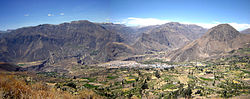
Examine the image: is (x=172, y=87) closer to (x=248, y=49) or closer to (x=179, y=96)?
(x=179, y=96)

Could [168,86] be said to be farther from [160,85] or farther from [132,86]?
[132,86]

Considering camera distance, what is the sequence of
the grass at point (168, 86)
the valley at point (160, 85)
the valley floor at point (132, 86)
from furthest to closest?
the grass at point (168, 86) < the valley at point (160, 85) < the valley floor at point (132, 86)

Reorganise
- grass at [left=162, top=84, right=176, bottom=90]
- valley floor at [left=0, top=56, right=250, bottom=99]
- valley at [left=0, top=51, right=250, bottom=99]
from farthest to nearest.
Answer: grass at [left=162, top=84, right=176, bottom=90]
valley at [left=0, top=51, right=250, bottom=99]
valley floor at [left=0, top=56, right=250, bottom=99]

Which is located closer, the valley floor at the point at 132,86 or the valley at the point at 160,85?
the valley floor at the point at 132,86

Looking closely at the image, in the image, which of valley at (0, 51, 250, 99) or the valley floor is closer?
the valley floor

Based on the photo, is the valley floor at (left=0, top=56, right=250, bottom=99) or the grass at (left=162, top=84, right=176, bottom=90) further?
the grass at (left=162, top=84, right=176, bottom=90)

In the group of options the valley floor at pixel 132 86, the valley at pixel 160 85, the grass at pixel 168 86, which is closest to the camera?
the valley floor at pixel 132 86

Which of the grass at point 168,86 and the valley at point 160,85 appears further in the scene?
the grass at point 168,86

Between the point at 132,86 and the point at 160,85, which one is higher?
the point at 160,85

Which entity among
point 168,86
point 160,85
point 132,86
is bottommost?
point 132,86

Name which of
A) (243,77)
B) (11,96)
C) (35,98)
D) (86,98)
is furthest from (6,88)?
(243,77)

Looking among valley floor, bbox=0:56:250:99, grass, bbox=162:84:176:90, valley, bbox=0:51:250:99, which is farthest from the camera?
grass, bbox=162:84:176:90

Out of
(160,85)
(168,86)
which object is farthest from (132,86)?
(168,86)
